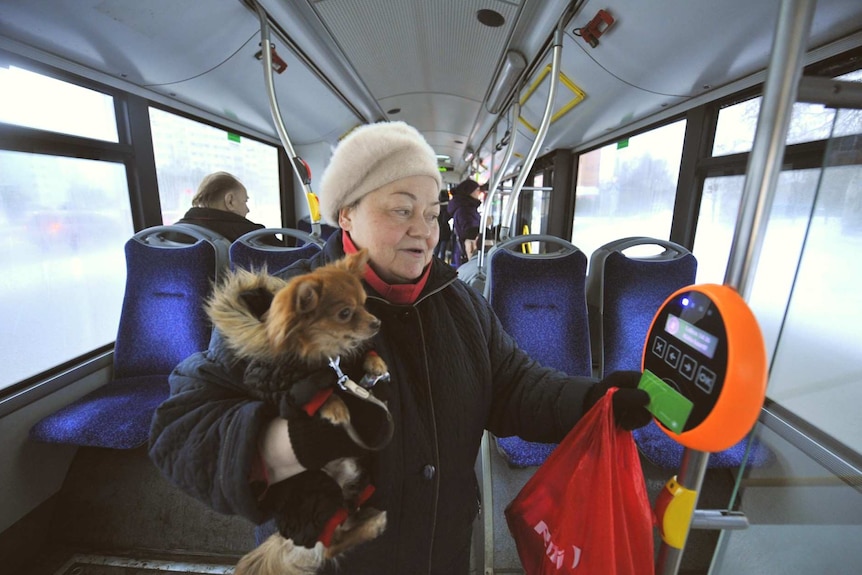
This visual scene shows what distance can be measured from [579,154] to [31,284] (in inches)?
234

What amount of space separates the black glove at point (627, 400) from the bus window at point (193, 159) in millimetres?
Result: 3751

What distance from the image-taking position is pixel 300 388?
2.37ft

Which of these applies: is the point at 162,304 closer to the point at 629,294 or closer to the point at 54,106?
the point at 54,106

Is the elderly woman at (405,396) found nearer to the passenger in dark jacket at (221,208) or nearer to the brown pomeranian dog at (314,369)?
the brown pomeranian dog at (314,369)

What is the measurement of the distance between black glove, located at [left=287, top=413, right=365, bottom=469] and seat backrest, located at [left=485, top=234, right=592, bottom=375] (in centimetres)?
163

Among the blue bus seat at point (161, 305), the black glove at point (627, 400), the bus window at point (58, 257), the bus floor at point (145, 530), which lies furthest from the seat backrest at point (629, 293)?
the bus window at point (58, 257)

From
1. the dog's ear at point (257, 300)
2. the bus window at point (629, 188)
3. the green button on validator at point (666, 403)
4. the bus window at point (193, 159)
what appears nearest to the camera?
the green button on validator at point (666, 403)

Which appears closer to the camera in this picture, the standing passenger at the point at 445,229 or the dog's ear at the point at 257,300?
the dog's ear at the point at 257,300

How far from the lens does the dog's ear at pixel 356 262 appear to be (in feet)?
2.94

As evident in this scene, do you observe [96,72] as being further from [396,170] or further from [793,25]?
[793,25]

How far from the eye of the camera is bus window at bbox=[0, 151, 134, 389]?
7.32 feet

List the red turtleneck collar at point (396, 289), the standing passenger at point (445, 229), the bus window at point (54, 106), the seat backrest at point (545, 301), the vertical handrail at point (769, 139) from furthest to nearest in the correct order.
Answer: the standing passenger at point (445, 229) < the seat backrest at point (545, 301) < the bus window at point (54, 106) < the red turtleneck collar at point (396, 289) < the vertical handrail at point (769, 139)

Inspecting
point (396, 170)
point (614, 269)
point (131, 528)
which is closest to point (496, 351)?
point (396, 170)

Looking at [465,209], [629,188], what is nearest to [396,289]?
[629,188]
